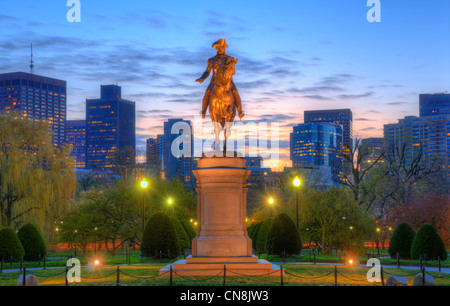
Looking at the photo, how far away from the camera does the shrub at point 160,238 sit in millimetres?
35312

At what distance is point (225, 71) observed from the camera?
25.7 metres

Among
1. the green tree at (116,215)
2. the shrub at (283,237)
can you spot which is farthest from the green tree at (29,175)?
the shrub at (283,237)

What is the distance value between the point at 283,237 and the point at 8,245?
16598 millimetres

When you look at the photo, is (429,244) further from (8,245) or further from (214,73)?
(8,245)

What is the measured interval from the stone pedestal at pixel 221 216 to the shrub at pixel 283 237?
12563mm

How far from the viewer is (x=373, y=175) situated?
214ft

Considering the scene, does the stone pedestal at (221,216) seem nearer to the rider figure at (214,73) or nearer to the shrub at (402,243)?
the rider figure at (214,73)

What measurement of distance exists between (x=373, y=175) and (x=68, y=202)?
35.1 metres

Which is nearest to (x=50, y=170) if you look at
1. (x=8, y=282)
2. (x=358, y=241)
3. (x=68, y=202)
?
(x=68, y=202)

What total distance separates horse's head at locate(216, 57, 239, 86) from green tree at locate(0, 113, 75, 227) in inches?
859

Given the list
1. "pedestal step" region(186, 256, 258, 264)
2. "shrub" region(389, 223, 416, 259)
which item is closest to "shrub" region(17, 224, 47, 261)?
"pedestal step" region(186, 256, 258, 264)

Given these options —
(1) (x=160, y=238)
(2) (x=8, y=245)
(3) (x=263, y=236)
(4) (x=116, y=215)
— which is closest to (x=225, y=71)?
(1) (x=160, y=238)

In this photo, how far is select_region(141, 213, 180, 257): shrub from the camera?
3531 centimetres
